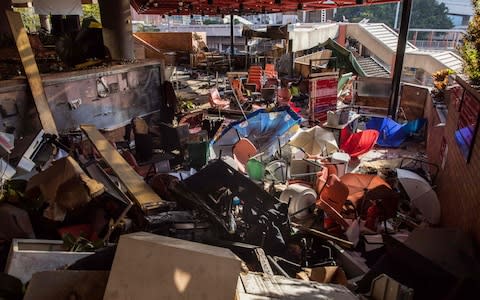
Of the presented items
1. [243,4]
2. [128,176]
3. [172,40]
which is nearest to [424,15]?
[172,40]

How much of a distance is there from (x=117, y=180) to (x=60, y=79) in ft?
10.5

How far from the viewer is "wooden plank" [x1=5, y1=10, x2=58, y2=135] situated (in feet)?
21.2

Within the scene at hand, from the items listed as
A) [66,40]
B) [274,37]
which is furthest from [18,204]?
[274,37]

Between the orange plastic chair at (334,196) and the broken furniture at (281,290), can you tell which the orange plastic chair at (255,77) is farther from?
the broken furniture at (281,290)

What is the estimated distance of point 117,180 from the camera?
5.34 meters

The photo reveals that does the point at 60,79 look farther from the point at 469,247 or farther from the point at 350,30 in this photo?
the point at 350,30

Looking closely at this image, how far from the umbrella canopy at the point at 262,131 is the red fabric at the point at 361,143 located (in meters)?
1.53

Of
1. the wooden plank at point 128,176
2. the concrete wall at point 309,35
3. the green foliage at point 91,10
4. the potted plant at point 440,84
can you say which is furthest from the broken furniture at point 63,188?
the green foliage at point 91,10

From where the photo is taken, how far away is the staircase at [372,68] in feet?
63.5

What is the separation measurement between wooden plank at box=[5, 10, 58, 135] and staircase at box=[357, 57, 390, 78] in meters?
16.9

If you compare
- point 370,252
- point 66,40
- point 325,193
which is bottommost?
point 370,252

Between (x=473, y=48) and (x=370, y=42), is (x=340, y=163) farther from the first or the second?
(x=370, y=42)

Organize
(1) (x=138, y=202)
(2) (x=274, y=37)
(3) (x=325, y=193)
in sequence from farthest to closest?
(2) (x=274, y=37) → (3) (x=325, y=193) → (1) (x=138, y=202)

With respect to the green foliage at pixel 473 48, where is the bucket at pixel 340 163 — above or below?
below
